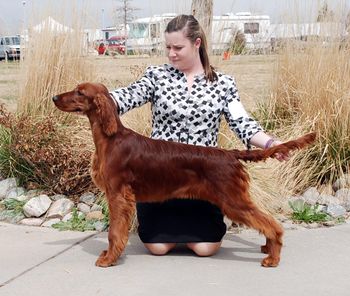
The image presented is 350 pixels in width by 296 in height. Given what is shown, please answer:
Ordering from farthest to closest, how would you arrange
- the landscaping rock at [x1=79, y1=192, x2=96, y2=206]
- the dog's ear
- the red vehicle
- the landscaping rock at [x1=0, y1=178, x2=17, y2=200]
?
the red vehicle
the landscaping rock at [x1=0, y1=178, x2=17, y2=200]
the landscaping rock at [x1=79, y1=192, x2=96, y2=206]
the dog's ear

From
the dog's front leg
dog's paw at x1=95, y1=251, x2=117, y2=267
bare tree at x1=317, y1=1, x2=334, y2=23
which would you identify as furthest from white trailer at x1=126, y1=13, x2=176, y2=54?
dog's paw at x1=95, y1=251, x2=117, y2=267

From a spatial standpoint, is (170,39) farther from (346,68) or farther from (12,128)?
(346,68)

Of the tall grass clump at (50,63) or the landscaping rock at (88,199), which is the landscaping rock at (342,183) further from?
the tall grass clump at (50,63)

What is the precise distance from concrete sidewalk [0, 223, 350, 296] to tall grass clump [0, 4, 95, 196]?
0.79 m

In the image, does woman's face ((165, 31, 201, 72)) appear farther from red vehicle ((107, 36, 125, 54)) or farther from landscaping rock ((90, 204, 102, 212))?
red vehicle ((107, 36, 125, 54))

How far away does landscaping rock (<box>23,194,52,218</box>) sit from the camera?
5355 mm

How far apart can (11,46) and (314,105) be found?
11.2ft

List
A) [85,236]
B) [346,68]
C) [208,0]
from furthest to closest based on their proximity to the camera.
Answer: [208,0] → [346,68] → [85,236]

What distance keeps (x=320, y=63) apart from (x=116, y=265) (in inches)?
130

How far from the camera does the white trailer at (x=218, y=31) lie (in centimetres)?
671

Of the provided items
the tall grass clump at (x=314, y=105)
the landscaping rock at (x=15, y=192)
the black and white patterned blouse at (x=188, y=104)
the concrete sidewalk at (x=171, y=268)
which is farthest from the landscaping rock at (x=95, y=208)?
the tall grass clump at (x=314, y=105)

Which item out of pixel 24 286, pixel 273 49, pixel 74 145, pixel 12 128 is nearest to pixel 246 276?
pixel 24 286

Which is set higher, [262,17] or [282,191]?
[262,17]

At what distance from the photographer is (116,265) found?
4.21 m
